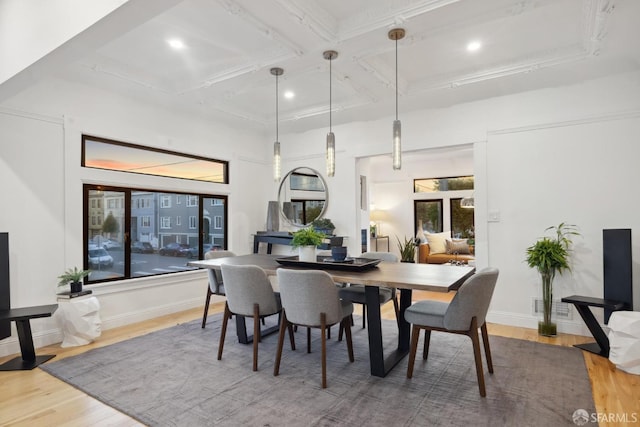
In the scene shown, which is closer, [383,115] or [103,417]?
[103,417]

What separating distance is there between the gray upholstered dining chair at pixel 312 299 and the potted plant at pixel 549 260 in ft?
7.40

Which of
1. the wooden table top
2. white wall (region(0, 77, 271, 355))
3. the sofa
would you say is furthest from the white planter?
the sofa

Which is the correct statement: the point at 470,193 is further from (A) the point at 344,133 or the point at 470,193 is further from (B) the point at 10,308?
(B) the point at 10,308

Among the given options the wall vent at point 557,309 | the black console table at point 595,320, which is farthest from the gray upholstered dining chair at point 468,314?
the wall vent at point 557,309

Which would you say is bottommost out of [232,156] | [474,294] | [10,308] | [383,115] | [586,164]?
[10,308]

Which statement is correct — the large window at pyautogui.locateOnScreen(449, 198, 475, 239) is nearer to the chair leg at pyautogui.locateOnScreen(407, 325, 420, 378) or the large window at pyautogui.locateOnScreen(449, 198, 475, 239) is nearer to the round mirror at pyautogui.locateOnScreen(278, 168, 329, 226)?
the round mirror at pyautogui.locateOnScreen(278, 168, 329, 226)

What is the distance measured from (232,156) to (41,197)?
97.2 inches

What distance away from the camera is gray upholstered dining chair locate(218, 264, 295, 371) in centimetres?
287

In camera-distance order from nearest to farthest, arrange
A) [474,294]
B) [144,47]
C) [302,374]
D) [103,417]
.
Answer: [103,417]
[474,294]
[302,374]
[144,47]

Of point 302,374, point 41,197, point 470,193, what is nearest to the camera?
point 302,374

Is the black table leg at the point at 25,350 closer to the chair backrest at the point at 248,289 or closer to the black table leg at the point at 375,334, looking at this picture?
the chair backrest at the point at 248,289

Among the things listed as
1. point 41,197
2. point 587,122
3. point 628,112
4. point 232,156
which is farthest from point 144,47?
point 628,112

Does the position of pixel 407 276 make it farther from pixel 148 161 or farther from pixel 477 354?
pixel 148 161

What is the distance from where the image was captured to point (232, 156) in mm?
5469
